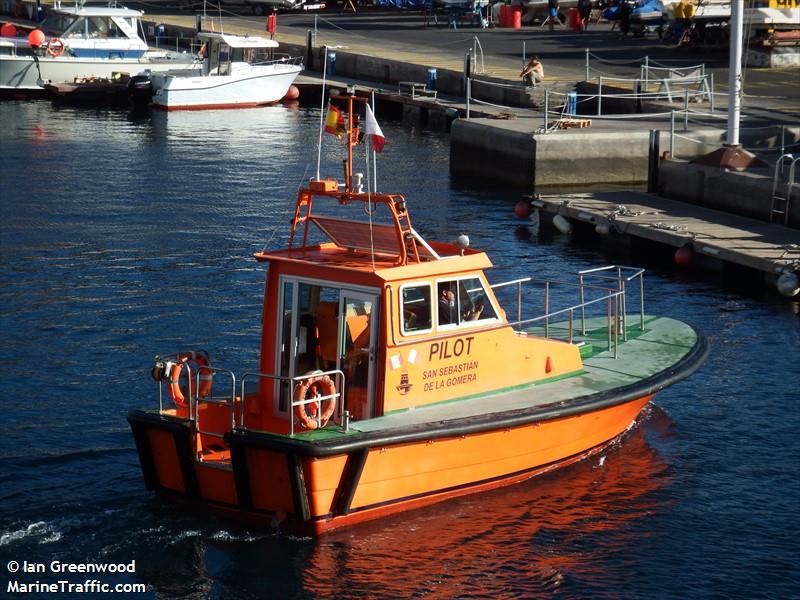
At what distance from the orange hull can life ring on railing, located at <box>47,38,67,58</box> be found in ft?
126

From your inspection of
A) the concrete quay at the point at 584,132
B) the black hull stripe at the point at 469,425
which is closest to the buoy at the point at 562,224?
the concrete quay at the point at 584,132

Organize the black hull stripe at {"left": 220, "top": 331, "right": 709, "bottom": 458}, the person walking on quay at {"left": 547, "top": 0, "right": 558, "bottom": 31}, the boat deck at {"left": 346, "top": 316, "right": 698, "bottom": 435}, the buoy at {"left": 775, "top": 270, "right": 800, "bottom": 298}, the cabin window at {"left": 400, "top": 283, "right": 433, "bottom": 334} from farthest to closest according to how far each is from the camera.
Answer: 1. the person walking on quay at {"left": 547, "top": 0, "right": 558, "bottom": 31}
2. the buoy at {"left": 775, "top": 270, "right": 800, "bottom": 298}
3. the boat deck at {"left": 346, "top": 316, "right": 698, "bottom": 435}
4. the cabin window at {"left": 400, "top": 283, "right": 433, "bottom": 334}
5. the black hull stripe at {"left": 220, "top": 331, "right": 709, "bottom": 458}

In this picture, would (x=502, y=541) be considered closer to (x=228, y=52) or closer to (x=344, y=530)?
(x=344, y=530)

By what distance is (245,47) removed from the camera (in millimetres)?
48500

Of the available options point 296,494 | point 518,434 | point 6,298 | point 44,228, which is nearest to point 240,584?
point 296,494

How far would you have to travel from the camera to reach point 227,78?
4759 cm

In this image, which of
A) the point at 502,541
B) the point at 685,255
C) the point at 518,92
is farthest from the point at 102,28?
the point at 502,541

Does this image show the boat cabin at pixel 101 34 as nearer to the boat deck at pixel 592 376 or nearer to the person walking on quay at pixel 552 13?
the person walking on quay at pixel 552 13

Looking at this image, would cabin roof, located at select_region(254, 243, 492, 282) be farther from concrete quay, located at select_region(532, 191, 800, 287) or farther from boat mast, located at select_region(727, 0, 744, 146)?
boat mast, located at select_region(727, 0, 744, 146)

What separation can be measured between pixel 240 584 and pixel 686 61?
36599 mm

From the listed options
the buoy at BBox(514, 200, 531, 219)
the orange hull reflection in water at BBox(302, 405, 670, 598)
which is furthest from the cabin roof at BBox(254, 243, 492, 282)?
the buoy at BBox(514, 200, 531, 219)

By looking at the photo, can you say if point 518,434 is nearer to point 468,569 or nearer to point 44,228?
point 468,569

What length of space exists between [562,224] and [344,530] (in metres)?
15.2

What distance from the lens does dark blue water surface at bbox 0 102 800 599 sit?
1307cm
